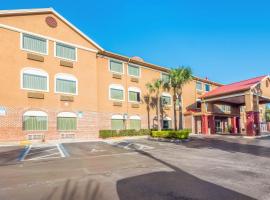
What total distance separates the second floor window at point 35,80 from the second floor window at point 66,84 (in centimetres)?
120

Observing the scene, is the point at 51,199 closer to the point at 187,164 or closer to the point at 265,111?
the point at 187,164

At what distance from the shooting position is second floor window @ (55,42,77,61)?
23397 mm

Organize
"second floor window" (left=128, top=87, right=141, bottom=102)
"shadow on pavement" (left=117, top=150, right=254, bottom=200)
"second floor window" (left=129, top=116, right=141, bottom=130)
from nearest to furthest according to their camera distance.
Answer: "shadow on pavement" (left=117, top=150, right=254, bottom=200), "second floor window" (left=129, top=116, right=141, bottom=130), "second floor window" (left=128, top=87, right=141, bottom=102)

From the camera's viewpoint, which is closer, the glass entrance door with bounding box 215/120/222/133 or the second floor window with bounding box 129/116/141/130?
the second floor window with bounding box 129/116/141/130

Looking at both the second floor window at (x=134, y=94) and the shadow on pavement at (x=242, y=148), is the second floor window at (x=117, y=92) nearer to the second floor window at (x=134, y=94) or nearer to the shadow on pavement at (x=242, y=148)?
the second floor window at (x=134, y=94)

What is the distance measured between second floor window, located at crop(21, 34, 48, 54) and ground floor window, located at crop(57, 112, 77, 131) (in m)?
7.22

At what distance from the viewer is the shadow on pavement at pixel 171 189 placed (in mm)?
5822

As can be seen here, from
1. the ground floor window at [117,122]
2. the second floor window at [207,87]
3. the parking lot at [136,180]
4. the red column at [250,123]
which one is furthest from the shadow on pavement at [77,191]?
the second floor window at [207,87]

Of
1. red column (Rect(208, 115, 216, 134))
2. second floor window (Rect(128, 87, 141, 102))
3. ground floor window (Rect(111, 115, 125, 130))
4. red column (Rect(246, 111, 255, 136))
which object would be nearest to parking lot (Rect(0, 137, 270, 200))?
ground floor window (Rect(111, 115, 125, 130))

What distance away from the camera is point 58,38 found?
77.0 feet

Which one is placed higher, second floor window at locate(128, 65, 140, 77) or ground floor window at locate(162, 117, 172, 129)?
second floor window at locate(128, 65, 140, 77)

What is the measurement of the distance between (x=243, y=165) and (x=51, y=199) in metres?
8.81

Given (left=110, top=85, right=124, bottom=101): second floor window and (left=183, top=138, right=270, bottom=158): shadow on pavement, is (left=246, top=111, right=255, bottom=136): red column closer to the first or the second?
(left=183, top=138, right=270, bottom=158): shadow on pavement

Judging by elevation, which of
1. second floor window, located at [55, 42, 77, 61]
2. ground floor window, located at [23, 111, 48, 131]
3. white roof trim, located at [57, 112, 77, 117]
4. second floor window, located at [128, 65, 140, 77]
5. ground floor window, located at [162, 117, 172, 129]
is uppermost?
second floor window, located at [55, 42, 77, 61]
